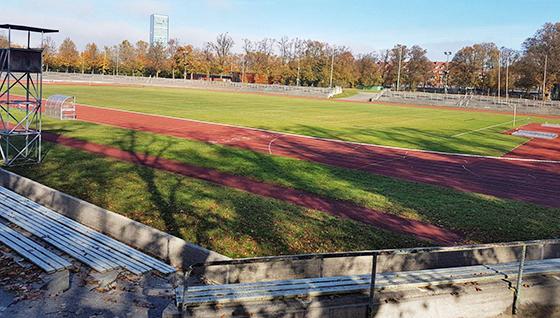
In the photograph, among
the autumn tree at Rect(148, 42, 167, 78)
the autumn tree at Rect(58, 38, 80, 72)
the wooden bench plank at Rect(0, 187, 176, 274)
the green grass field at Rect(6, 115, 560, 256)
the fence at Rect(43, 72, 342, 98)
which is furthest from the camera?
the autumn tree at Rect(148, 42, 167, 78)

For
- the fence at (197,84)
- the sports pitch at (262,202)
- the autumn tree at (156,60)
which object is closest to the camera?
the sports pitch at (262,202)

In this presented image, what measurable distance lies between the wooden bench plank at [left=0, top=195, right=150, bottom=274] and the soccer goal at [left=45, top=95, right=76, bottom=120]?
20398 millimetres

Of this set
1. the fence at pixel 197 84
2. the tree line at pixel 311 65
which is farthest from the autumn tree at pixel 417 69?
the fence at pixel 197 84

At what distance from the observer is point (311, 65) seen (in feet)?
371

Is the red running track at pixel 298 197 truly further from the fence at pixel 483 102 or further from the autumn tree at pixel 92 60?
the autumn tree at pixel 92 60

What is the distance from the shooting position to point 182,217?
11.6 metres

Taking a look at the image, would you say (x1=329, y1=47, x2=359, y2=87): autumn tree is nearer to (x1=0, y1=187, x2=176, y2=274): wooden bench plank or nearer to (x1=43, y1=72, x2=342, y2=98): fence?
(x1=43, y1=72, x2=342, y2=98): fence

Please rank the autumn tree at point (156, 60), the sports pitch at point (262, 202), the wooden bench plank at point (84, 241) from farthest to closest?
the autumn tree at point (156, 60) < the sports pitch at point (262, 202) < the wooden bench plank at point (84, 241)

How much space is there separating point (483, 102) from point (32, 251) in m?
73.3

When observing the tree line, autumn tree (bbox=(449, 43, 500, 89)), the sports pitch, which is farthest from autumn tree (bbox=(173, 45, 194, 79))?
the sports pitch

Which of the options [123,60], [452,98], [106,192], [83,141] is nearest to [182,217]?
[106,192]

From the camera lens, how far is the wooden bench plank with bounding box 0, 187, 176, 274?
8.71 m

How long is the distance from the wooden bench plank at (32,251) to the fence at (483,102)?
6220cm

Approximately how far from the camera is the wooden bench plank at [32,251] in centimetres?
822
